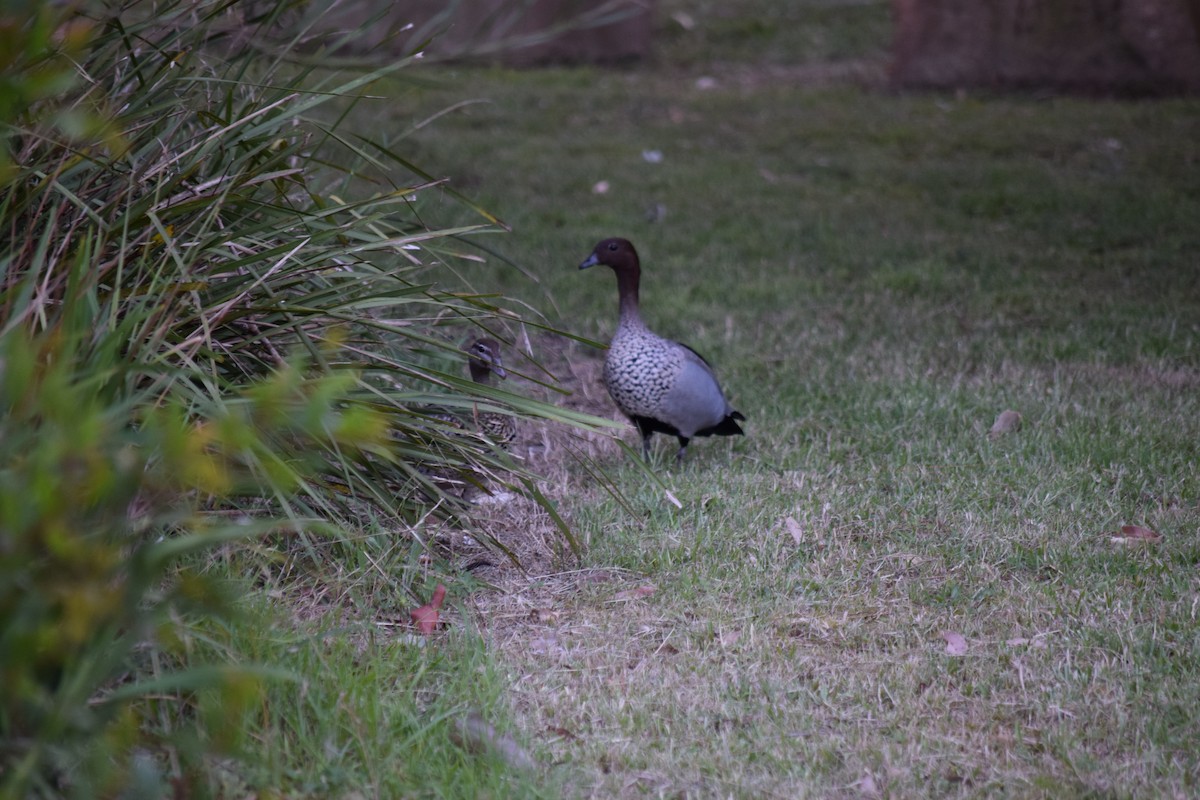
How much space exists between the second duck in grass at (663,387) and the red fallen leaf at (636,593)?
112 cm

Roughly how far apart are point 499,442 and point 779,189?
5.40 meters

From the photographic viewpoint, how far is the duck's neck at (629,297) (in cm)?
491

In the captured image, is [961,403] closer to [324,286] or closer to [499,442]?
[499,442]

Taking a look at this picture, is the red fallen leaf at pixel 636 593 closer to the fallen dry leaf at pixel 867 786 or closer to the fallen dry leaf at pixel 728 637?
the fallen dry leaf at pixel 728 637

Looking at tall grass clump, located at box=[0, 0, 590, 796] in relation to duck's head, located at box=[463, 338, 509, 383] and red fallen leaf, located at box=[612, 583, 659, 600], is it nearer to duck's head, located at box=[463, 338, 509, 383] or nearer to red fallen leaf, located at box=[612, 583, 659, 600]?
duck's head, located at box=[463, 338, 509, 383]

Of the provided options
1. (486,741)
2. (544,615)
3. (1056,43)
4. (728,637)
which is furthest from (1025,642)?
(1056,43)

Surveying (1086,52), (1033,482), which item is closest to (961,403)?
(1033,482)

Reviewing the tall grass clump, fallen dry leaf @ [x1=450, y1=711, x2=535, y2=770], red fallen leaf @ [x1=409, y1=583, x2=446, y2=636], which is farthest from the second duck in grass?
fallen dry leaf @ [x1=450, y1=711, x2=535, y2=770]

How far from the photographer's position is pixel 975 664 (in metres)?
3.26

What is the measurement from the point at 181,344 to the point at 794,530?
205 centimetres

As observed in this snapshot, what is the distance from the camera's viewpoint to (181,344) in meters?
3.23

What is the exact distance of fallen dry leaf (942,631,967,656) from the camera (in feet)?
10.9

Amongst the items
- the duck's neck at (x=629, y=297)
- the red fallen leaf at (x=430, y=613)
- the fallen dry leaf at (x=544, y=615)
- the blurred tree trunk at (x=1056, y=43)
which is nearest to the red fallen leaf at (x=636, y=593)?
the fallen dry leaf at (x=544, y=615)

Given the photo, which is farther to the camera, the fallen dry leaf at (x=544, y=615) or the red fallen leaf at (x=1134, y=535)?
the red fallen leaf at (x=1134, y=535)
